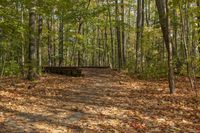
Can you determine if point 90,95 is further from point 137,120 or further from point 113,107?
point 137,120

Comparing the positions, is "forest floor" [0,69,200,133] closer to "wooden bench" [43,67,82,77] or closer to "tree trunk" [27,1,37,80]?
"tree trunk" [27,1,37,80]

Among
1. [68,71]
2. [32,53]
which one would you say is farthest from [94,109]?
[68,71]

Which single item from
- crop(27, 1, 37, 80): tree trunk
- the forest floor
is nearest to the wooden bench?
crop(27, 1, 37, 80): tree trunk

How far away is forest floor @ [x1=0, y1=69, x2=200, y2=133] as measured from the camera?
8333mm

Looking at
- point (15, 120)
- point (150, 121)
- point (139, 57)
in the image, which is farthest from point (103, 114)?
point (139, 57)

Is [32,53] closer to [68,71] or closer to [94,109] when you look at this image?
[68,71]

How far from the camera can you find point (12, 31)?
481 inches

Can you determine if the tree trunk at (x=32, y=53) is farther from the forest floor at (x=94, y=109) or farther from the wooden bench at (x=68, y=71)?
the wooden bench at (x=68, y=71)

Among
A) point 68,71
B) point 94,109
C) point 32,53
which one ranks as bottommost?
point 94,109

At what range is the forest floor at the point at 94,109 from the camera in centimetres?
833

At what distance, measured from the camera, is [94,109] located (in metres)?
10.2

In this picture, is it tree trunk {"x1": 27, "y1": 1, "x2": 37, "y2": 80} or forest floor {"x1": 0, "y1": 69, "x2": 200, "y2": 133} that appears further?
Answer: tree trunk {"x1": 27, "y1": 1, "x2": 37, "y2": 80}

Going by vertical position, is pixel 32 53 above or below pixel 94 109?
above

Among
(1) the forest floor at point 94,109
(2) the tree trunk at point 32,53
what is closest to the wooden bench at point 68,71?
(2) the tree trunk at point 32,53
